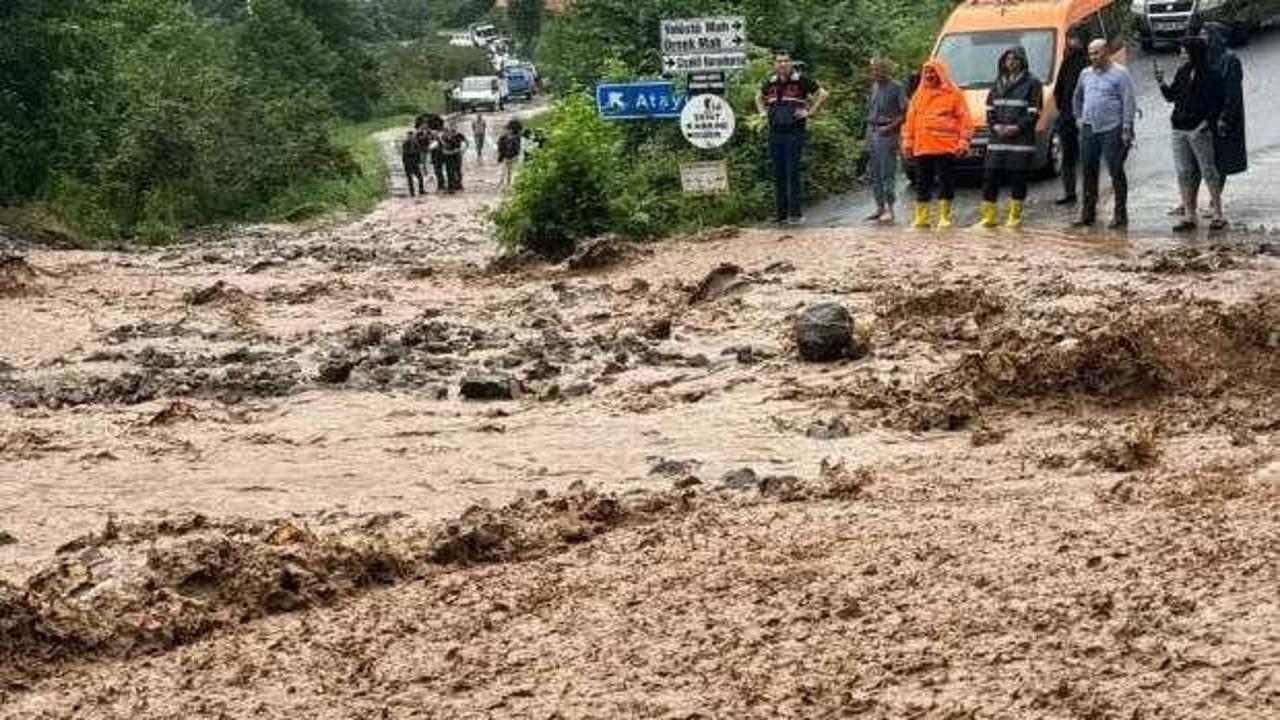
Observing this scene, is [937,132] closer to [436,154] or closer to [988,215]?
A: [988,215]

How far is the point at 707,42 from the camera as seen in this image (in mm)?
16812

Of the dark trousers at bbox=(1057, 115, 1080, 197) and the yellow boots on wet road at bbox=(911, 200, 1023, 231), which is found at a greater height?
the dark trousers at bbox=(1057, 115, 1080, 197)

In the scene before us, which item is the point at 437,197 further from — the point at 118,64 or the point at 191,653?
the point at 191,653

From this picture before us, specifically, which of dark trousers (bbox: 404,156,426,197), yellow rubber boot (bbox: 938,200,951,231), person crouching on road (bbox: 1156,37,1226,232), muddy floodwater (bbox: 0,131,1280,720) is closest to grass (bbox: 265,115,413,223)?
dark trousers (bbox: 404,156,426,197)

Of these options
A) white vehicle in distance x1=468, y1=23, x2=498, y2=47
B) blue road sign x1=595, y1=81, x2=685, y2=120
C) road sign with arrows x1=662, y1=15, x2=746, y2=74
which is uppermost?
white vehicle in distance x1=468, y1=23, x2=498, y2=47

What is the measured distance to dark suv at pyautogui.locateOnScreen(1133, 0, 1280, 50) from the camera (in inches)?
1032

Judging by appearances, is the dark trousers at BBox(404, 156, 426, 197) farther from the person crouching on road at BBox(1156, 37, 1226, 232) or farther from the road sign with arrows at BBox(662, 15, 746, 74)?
the person crouching on road at BBox(1156, 37, 1226, 232)

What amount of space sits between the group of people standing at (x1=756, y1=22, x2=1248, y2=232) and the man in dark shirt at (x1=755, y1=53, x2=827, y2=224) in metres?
0.01

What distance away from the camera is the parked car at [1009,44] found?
56.3ft

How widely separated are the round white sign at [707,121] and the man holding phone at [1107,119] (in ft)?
14.0

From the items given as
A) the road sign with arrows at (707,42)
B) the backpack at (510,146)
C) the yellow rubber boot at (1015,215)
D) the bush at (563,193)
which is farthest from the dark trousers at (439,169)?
the yellow rubber boot at (1015,215)

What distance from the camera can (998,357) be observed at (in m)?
8.73

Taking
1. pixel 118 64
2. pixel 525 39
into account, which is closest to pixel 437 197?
pixel 118 64

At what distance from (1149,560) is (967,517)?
109 cm
